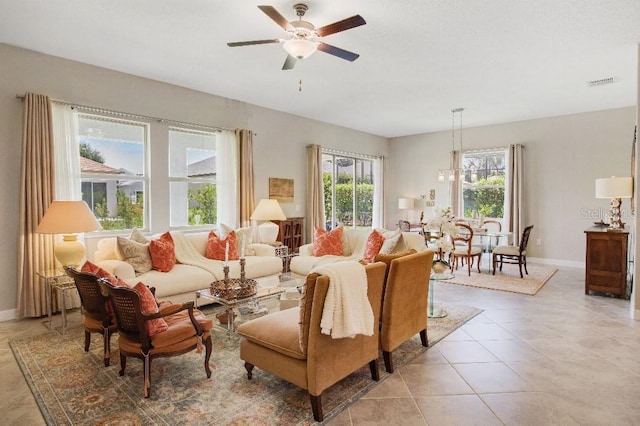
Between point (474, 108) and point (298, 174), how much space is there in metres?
3.45

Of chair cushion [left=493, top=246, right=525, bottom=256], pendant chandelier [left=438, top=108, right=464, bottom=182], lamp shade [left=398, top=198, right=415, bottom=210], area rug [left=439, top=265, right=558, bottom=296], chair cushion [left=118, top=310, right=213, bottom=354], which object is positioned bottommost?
area rug [left=439, top=265, right=558, bottom=296]

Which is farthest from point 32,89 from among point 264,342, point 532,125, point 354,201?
point 532,125

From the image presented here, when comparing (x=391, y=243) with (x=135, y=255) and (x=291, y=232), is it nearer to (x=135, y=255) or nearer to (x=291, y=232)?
(x=291, y=232)

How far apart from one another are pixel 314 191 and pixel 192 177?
8.06 feet

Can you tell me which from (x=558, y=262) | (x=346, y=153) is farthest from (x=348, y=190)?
(x=558, y=262)

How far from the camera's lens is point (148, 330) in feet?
7.99

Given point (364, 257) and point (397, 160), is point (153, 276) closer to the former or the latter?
point (364, 257)

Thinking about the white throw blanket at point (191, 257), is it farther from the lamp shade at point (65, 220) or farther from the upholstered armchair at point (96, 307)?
the upholstered armchair at point (96, 307)

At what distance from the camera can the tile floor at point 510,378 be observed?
2250mm

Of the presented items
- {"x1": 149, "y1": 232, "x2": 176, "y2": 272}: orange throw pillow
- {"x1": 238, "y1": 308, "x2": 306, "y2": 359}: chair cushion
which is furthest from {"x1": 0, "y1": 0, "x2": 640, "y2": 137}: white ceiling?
{"x1": 238, "y1": 308, "x2": 306, "y2": 359}: chair cushion

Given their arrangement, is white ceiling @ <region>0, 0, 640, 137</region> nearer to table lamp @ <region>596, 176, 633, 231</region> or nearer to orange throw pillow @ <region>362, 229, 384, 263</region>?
table lamp @ <region>596, 176, 633, 231</region>

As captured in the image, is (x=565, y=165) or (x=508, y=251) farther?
(x=565, y=165)

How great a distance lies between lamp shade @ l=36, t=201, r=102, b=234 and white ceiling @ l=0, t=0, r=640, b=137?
1.75m

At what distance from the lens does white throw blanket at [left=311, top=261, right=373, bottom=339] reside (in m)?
2.11
